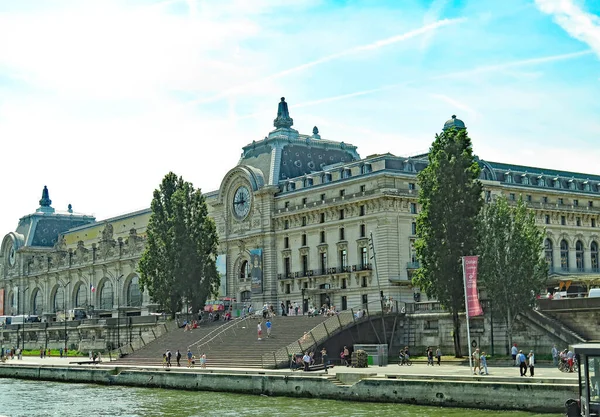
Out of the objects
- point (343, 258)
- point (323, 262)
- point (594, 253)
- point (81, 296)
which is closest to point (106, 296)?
point (81, 296)

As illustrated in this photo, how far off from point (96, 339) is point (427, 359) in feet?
158

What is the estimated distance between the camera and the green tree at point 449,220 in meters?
68.0

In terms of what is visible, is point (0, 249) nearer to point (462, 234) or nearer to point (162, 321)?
point (162, 321)

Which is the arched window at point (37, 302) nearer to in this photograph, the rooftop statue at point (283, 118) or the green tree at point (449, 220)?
the rooftop statue at point (283, 118)

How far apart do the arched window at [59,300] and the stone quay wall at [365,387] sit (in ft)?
267

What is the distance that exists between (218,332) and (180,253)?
40.3 feet

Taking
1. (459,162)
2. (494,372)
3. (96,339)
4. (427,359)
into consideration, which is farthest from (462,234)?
(96,339)

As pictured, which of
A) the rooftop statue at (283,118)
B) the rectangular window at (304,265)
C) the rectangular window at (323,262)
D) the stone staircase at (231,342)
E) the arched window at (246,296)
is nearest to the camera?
the stone staircase at (231,342)

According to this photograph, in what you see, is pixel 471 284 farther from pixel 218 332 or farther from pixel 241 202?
pixel 241 202

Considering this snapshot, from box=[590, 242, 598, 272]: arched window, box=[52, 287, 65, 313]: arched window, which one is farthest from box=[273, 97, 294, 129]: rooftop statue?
box=[52, 287, 65, 313]: arched window

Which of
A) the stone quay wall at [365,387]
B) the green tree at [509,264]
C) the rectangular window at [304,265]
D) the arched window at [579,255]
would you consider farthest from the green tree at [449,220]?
the arched window at [579,255]

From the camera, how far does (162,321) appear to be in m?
94.5

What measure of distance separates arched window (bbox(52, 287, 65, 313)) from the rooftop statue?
5883 centimetres

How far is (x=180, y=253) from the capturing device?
92312 millimetres
